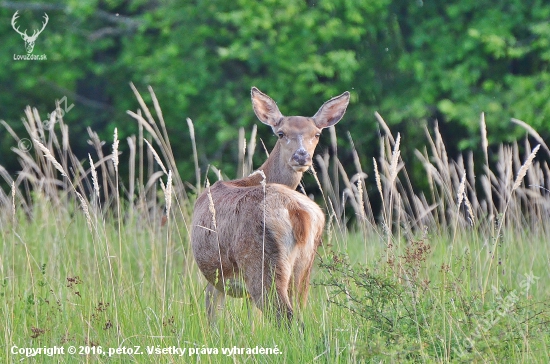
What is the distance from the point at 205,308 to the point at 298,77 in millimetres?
7645

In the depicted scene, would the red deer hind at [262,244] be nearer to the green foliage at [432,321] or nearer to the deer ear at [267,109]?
the green foliage at [432,321]

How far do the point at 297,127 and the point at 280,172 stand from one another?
1.23ft

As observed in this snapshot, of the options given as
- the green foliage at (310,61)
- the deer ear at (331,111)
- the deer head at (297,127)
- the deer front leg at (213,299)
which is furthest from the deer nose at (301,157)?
the green foliage at (310,61)

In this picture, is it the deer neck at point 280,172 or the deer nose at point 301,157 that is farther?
the deer neck at point 280,172

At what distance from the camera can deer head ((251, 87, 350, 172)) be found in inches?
230

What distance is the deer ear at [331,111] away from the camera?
21.3 feet

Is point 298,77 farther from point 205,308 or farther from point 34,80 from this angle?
point 205,308

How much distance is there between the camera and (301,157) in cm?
578

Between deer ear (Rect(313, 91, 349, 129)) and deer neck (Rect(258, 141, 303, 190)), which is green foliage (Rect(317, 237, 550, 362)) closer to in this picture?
deer neck (Rect(258, 141, 303, 190))

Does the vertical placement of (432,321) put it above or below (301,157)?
below

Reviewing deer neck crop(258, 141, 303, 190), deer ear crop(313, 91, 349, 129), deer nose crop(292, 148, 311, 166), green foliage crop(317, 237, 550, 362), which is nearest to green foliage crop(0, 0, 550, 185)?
deer ear crop(313, 91, 349, 129)

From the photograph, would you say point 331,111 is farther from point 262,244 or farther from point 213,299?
point 262,244

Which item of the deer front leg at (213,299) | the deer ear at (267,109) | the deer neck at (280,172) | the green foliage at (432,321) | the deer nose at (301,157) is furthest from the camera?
the deer ear at (267,109)

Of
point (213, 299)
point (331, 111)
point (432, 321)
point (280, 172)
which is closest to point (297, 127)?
point (280, 172)
